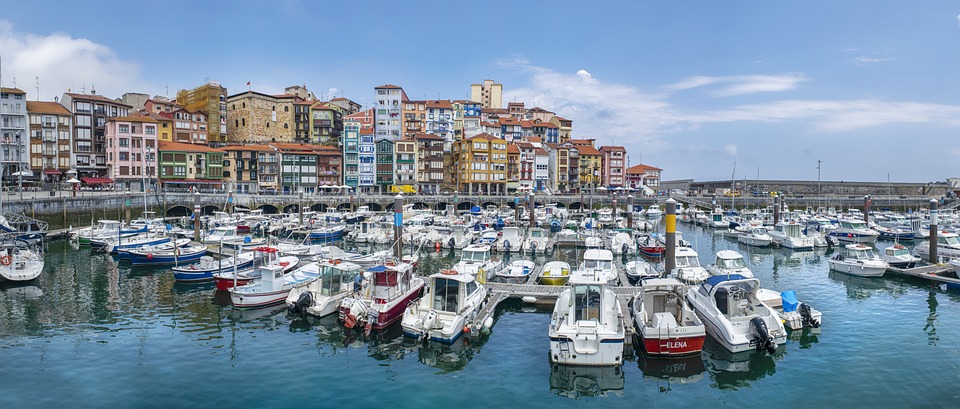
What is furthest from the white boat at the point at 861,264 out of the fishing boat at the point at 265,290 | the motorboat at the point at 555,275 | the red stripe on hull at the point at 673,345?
the fishing boat at the point at 265,290

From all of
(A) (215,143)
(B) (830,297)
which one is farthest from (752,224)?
(A) (215,143)

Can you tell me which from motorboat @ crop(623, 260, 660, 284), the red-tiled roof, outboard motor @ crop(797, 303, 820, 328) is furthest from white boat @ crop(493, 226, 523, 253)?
the red-tiled roof

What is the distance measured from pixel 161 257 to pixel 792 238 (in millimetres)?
57629

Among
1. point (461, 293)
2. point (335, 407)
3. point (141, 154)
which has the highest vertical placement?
point (141, 154)

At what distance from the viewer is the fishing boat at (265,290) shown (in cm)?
3206

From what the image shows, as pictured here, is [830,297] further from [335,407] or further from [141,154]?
[141,154]

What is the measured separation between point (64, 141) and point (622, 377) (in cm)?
11352

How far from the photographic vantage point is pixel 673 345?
914 inches

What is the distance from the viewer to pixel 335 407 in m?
19.5

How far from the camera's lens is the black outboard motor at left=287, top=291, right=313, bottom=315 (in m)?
29.9

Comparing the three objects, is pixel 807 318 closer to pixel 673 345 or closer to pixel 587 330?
pixel 673 345

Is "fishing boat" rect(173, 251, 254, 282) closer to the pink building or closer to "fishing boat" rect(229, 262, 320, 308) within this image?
"fishing boat" rect(229, 262, 320, 308)

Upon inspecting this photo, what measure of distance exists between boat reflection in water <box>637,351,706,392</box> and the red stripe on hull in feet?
0.95

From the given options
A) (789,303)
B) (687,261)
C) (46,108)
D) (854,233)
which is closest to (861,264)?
(687,261)
